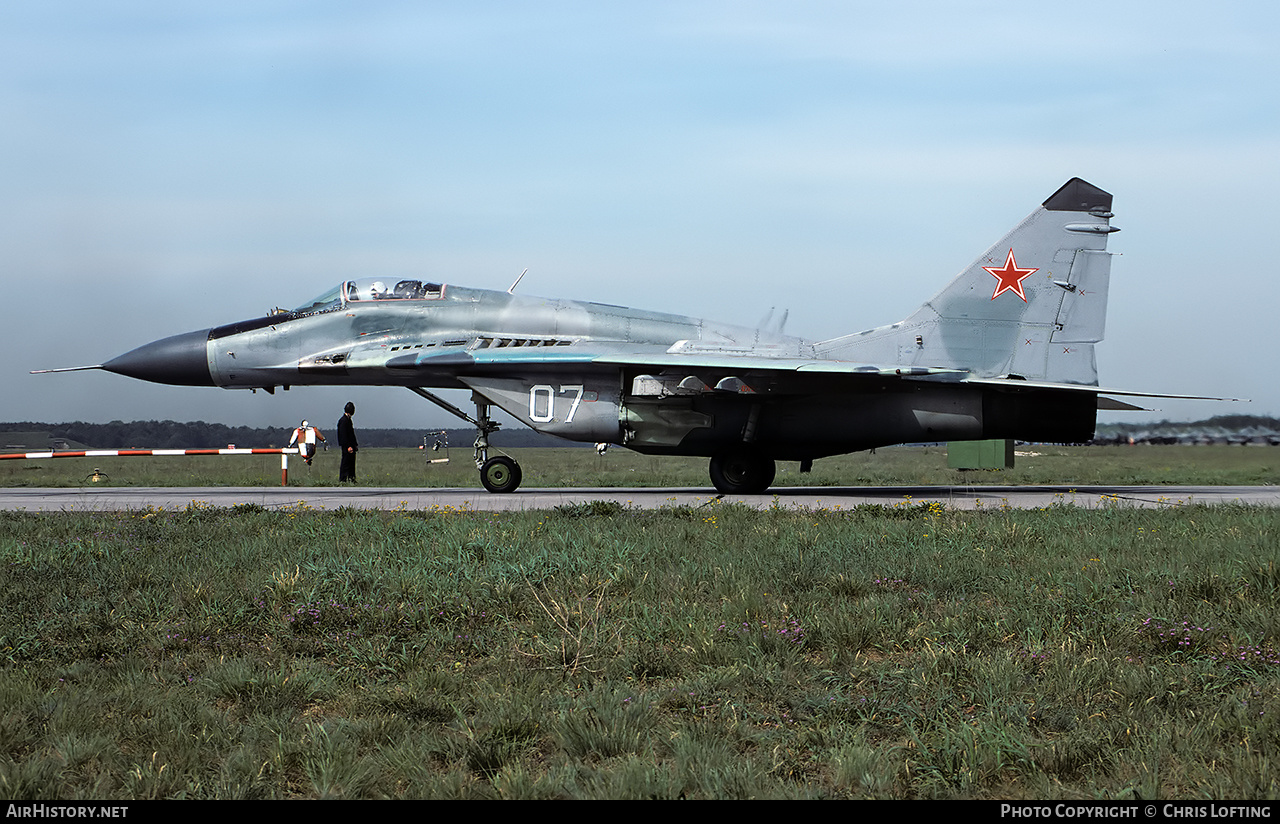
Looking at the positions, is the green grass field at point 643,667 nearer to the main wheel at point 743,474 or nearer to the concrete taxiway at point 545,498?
the concrete taxiway at point 545,498

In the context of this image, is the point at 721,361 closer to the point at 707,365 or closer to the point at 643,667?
the point at 707,365

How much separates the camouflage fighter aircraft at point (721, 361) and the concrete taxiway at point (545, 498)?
3.36ft

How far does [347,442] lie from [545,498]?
26.5 ft

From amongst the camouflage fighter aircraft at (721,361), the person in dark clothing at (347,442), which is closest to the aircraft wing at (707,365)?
the camouflage fighter aircraft at (721,361)

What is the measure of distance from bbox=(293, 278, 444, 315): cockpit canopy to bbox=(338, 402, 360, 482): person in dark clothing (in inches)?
177

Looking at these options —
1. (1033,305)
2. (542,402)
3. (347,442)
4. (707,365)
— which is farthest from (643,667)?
(347,442)

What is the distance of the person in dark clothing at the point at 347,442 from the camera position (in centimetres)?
2144

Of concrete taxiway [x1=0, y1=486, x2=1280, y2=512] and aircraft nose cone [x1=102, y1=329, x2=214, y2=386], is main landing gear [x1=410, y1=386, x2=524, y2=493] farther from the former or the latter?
aircraft nose cone [x1=102, y1=329, x2=214, y2=386]

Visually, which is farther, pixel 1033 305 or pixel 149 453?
pixel 149 453

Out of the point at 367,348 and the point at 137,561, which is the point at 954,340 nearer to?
the point at 367,348

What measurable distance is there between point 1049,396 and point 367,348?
11.9 meters

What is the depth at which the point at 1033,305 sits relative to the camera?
16547mm

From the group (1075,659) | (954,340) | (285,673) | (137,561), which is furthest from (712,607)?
(954,340)

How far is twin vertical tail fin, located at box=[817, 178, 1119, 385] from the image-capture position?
16.5 meters
